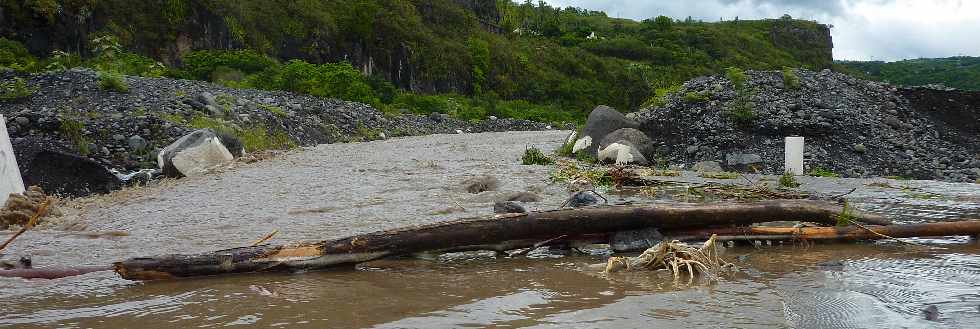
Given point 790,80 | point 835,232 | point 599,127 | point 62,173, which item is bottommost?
point 835,232

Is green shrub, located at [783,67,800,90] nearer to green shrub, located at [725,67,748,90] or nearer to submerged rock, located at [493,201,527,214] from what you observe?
green shrub, located at [725,67,748,90]

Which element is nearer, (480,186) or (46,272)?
(46,272)

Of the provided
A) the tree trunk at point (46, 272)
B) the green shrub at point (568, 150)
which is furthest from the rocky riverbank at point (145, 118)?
the green shrub at point (568, 150)

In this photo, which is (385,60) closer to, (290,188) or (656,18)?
(290,188)

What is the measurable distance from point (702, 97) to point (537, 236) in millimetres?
10563

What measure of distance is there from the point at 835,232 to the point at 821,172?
21.3 feet

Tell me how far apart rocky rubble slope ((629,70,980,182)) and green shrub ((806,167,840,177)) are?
0.17m

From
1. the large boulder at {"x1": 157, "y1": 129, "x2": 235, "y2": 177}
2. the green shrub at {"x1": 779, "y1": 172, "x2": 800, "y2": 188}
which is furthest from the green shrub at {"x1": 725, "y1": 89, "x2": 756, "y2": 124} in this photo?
the large boulder at {"x1": 157, "y1": 129, "x2": 235, "y2": 177}

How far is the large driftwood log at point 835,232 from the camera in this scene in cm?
472

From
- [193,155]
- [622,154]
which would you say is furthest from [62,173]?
[622,154]

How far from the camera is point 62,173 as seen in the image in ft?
28.7

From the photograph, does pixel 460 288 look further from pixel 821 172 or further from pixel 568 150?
pixel 568 150

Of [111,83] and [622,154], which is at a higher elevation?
[111,83]

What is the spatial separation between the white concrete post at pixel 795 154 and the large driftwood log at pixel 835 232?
227 inches
